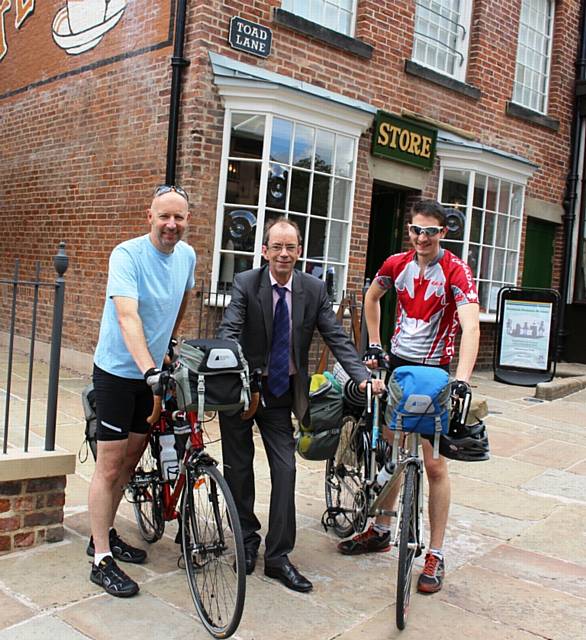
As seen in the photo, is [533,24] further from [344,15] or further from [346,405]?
[346,405]

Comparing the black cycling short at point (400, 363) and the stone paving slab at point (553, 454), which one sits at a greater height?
the black cycling short at point (400, 363)

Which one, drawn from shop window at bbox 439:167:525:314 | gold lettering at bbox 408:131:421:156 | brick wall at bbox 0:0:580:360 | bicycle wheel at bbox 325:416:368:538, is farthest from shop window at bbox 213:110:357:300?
bicycle wheel at bbox 325:416:368:538

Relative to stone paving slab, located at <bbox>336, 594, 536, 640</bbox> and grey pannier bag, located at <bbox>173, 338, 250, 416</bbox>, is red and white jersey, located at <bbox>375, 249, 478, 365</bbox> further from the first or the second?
stone paving slab, located at <bbox>336, 594, 536, 640</bbox>

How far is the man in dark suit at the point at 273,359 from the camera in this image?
352cm

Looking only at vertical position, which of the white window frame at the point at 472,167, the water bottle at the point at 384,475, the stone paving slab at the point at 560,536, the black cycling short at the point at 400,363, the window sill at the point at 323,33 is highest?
the window sill at the point at 323,33

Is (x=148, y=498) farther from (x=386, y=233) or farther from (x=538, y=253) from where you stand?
(x=538, y=253)

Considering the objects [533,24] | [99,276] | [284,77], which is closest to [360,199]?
[284,77]

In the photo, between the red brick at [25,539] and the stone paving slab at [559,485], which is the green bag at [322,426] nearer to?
the red brick at [25,539]

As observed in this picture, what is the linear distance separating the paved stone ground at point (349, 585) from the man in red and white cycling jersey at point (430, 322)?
156 millimetres

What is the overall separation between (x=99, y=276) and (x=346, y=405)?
5.48m

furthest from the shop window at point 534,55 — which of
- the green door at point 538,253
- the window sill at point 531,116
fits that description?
the green door at point 538,253

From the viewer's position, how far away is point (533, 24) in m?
11.3

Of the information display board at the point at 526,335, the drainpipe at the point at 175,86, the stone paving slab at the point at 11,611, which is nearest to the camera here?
the stone paving slab at the point at 11,611

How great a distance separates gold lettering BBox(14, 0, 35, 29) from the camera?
1019 cm
